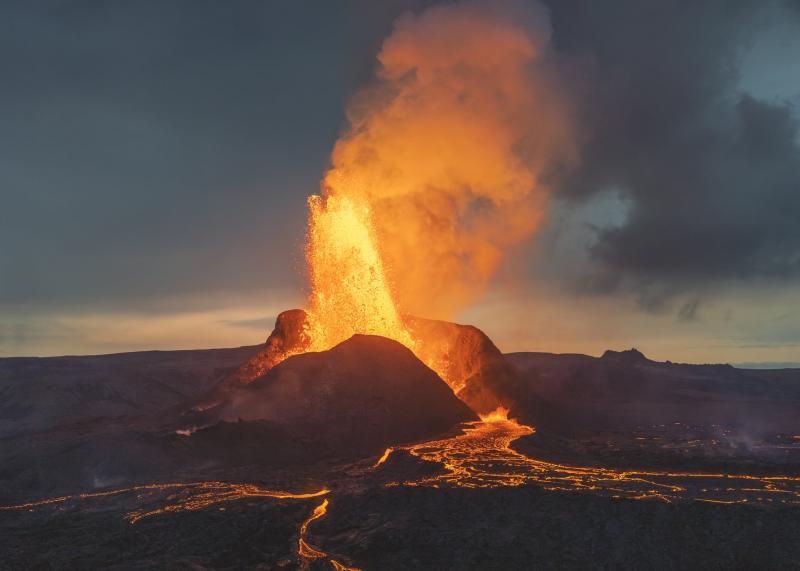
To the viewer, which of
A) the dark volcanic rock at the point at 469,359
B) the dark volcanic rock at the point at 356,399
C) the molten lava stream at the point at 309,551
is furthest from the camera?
the dark volcanic rock at the point at 469,359

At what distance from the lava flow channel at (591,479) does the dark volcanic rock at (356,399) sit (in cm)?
382

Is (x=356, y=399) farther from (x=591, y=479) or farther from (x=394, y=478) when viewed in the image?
(x=591, y=479)

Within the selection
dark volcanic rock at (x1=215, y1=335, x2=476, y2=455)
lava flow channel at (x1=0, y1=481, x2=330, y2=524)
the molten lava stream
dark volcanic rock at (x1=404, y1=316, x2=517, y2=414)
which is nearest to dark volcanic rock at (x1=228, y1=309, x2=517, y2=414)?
dark volcanic rock at (x1=404, y1=316, x2=517, y2=414)

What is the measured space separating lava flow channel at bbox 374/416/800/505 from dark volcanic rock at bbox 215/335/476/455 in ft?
12.5

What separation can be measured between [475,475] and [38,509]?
17.4 meters

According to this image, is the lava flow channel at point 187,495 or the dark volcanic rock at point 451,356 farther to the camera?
the dark volcanic rock at point 451,356

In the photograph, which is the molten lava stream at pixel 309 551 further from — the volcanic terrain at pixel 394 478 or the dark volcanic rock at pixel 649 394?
the dark volcanic rock at pixel 649 394

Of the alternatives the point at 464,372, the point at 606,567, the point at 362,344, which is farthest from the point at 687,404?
the point at 606,567

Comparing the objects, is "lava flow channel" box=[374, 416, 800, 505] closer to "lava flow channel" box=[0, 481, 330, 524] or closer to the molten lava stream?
the molten lava stream

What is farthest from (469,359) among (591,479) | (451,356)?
(591,479)

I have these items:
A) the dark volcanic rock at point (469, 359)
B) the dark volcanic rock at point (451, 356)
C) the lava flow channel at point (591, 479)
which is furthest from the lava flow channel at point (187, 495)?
the dark volcanic rock at point (469, 359)

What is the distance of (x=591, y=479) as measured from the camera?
996 inches

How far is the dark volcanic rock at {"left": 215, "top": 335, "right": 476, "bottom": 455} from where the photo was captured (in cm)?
3609

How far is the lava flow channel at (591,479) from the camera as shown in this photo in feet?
72.9
